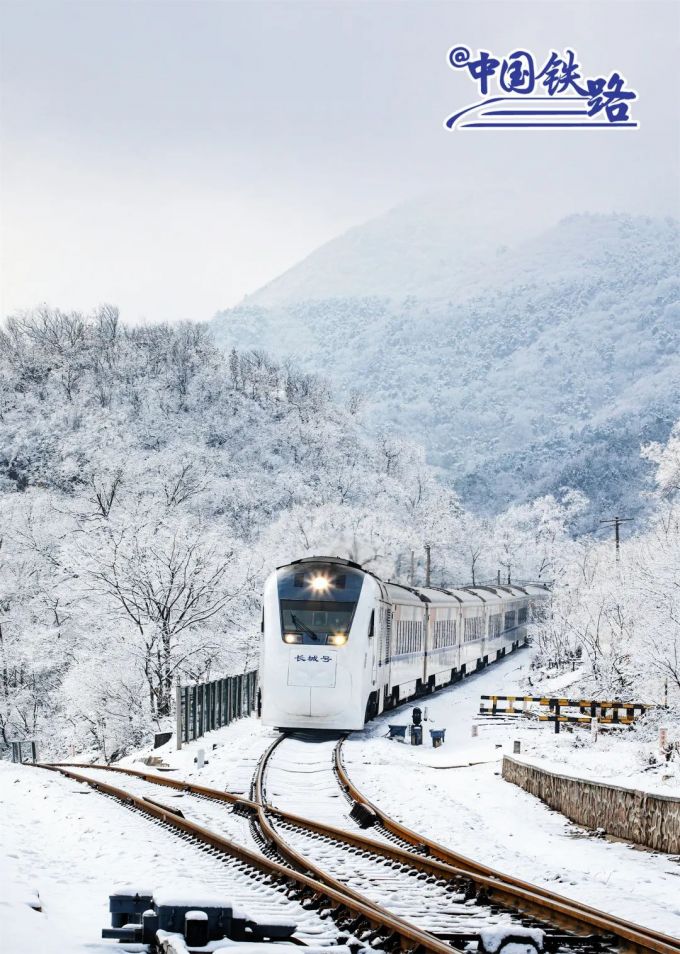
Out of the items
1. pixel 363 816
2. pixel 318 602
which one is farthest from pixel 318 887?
pixel 318 602

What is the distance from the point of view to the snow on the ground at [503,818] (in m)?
9.33

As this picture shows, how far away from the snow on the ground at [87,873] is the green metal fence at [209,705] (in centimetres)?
946

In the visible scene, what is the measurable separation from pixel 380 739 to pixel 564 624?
3264cm

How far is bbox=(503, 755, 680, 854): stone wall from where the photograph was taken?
12.2m

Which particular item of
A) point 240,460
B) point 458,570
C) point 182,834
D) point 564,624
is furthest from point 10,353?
point 182,834

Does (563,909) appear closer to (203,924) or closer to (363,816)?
(203,924)

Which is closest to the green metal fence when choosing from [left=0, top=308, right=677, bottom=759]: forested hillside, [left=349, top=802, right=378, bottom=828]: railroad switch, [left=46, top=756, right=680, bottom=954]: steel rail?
[left=0, top=308, right=677, bottom=759]: forested hillside

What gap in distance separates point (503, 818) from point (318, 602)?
Answer: 9.04 meters

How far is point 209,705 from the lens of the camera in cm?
2794

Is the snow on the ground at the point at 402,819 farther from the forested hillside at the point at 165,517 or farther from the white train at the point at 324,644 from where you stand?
the forested hillside at the point at 165,517

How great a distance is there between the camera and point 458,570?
4970 inches

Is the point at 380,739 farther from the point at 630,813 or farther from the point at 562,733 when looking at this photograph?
the point at 630,813

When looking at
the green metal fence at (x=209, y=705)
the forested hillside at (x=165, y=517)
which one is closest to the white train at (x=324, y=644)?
the green metal fence at (x=209, y=705)

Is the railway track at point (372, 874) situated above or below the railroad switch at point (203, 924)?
below
